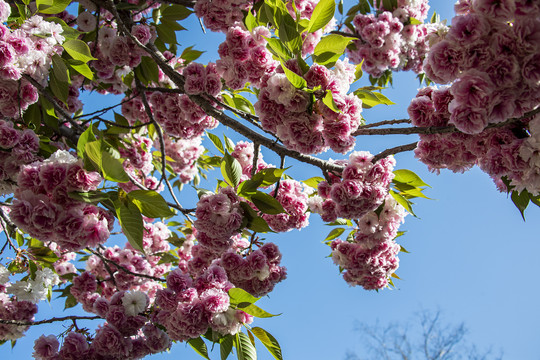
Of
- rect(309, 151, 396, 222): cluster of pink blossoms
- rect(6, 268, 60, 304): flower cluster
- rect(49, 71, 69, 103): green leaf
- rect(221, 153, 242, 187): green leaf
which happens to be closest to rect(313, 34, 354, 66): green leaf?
rect(309, 151, 396, 222): cluster of pink blossoms

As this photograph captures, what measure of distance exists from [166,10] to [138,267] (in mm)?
2256

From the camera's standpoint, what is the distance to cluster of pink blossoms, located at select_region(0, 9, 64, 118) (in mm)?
1733

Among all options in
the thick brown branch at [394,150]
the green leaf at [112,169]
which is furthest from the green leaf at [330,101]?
the green leaf at [112,169]

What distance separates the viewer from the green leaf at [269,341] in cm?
199

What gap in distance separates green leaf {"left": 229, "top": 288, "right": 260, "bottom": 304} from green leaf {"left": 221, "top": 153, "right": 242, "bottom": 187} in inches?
22.9

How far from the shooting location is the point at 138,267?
11.3 ft

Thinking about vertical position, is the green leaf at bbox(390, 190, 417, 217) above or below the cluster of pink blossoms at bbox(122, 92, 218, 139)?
below

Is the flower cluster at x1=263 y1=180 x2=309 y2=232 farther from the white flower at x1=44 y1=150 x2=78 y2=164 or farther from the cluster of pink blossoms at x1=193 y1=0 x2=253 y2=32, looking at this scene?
the white flower at x1=44 y1=150 x2=78 y2=164

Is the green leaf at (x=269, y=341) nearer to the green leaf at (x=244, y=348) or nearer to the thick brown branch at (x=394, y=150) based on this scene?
the green leaf at (x=244, y=348)

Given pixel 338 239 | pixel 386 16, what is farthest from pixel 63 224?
pixel 386 16

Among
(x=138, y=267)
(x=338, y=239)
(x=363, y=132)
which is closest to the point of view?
(x=363, y=132)

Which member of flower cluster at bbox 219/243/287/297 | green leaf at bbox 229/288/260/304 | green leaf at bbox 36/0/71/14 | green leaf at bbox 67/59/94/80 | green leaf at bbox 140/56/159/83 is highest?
green leaf at bbox 140/56/159/83

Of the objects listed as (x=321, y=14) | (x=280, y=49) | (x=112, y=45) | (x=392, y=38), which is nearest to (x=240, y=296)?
(x=280, y=49)

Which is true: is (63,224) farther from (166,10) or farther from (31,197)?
(166,10)
